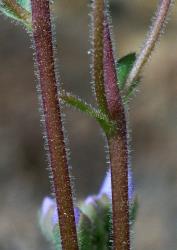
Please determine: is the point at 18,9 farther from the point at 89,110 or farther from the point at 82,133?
the point at 82,133

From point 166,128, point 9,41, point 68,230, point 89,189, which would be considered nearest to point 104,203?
point 68,230

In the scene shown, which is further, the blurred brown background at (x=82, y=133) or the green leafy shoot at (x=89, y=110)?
the blurred brown background at (x=82, y=133)

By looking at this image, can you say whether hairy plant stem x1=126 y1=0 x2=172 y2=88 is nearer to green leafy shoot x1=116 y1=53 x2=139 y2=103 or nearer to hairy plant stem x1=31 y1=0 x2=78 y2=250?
green leafy shoot x1=116 y1=53 x2=139 y2=103

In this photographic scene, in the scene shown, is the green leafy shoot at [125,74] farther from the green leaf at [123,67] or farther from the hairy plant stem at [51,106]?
the hairy plant stem at [51,106]

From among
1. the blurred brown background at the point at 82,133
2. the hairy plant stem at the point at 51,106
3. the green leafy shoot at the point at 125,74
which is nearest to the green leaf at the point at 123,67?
the green leafy shoot at the point at 125,74

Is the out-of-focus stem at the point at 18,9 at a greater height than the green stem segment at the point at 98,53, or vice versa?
the out-of-focus stem at the point at 18,9

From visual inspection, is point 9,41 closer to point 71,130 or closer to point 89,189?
point 71,130

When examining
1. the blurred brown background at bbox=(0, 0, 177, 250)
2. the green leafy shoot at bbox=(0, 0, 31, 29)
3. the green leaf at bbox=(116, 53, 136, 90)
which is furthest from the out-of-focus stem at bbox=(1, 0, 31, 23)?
the blurred brown background at bbox=(0, 0, 177, 250)
